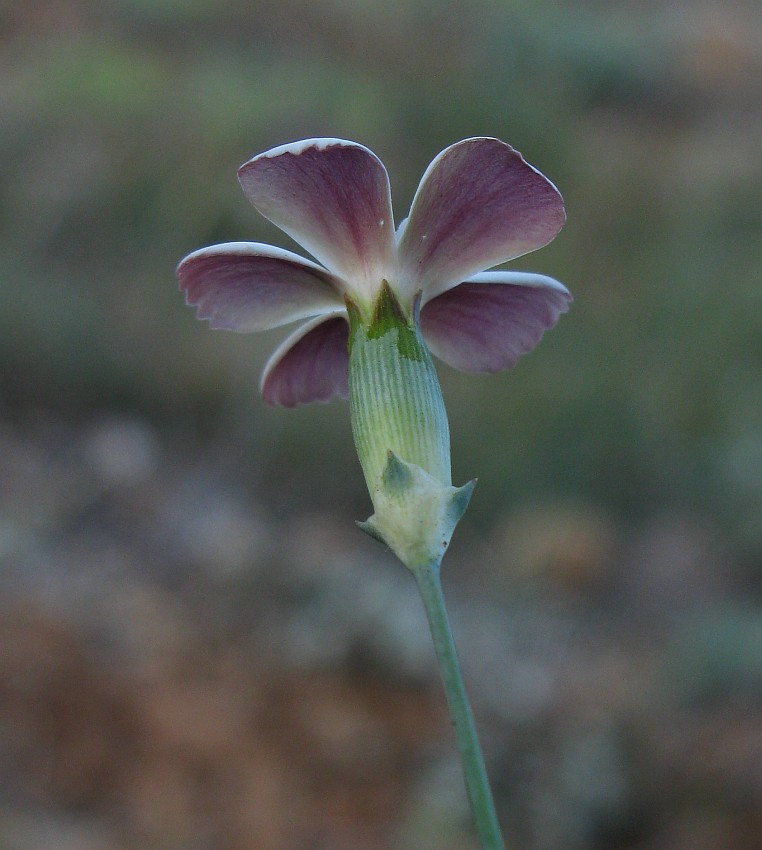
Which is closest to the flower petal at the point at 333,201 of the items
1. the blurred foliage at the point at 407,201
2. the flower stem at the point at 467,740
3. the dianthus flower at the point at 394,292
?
the dianthus flower at the point at 394,292

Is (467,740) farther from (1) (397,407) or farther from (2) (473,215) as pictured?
(2) (473,215)

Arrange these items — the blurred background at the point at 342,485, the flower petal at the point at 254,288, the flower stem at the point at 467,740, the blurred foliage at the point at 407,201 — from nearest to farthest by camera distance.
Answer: the flower stem at the point at 467,740 < the flower petal at the point at 254,288 < the blurred background at the point at 342,485 < the blurred foliage at the point at 407,201

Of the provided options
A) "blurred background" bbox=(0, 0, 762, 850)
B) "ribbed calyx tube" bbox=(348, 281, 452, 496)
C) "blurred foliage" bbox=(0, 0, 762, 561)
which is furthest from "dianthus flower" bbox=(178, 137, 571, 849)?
"blurred foliage" bbox=(0, 0, 762, 561)

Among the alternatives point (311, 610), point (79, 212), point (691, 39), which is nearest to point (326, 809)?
point (311, 610)

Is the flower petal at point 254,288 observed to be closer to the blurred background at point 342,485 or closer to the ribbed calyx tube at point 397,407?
the ribbed calyx tube at point 397,407

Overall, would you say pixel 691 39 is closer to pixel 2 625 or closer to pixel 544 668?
pixel 544 668

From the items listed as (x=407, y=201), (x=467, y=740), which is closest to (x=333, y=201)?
(x=467, y=740)
